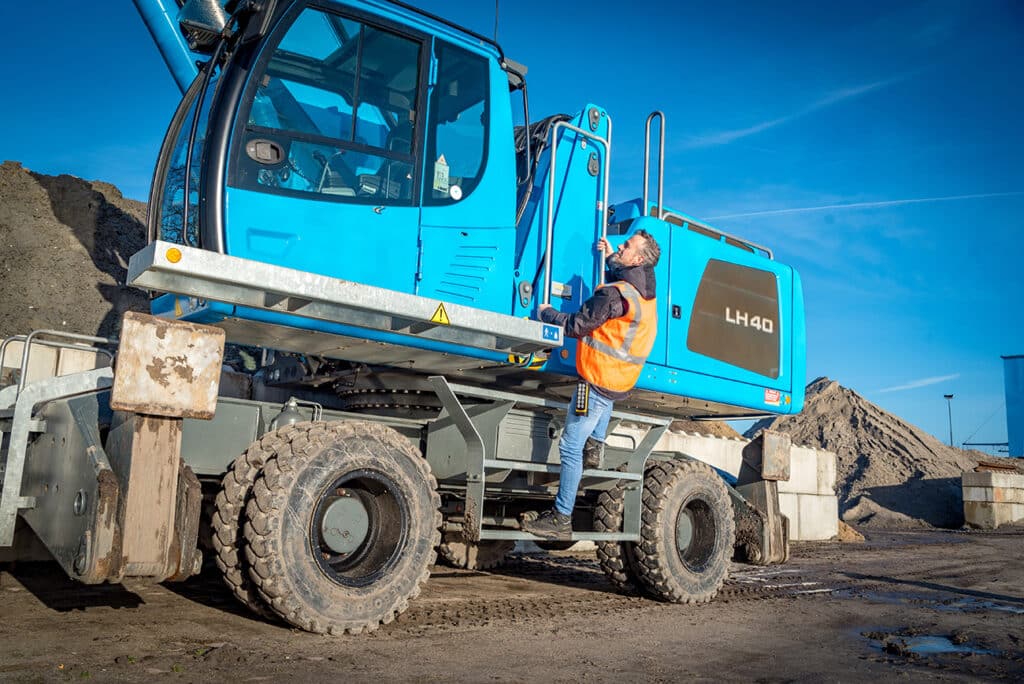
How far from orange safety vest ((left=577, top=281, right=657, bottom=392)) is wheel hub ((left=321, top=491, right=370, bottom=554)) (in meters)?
1.83

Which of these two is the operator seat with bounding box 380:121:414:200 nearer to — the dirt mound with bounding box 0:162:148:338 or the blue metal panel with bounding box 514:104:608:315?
the blue metal panel with bounding box 514:104:608:315

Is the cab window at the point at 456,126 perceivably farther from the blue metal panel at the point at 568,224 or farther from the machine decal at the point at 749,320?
the machine decal at the point at 749,320

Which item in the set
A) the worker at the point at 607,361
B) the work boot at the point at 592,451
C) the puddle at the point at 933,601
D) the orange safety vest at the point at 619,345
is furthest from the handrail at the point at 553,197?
the puddle at the point at 933,601

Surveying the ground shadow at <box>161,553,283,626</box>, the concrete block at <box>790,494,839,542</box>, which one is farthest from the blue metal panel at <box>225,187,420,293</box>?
the concrete block at <box>790,494,839,542</box>

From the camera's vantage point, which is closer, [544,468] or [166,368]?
[166,368]

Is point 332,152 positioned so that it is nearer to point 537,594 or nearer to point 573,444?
point 573,444

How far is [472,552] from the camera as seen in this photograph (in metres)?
8.38

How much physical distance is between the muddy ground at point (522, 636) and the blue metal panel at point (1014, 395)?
29.3 meters

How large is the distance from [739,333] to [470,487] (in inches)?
119

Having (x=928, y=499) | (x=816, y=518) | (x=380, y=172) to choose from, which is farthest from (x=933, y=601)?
(x=928, y=499)

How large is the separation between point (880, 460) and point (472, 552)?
950 inches

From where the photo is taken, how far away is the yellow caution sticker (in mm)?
5098

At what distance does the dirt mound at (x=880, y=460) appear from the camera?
2484cm

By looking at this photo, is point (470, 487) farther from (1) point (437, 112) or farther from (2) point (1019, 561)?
(2) point (1019, 561)
